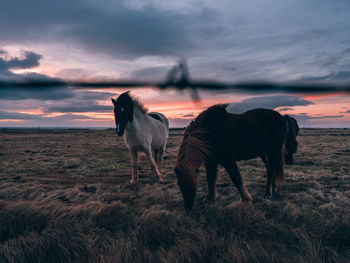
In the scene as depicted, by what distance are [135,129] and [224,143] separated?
9.45 feet

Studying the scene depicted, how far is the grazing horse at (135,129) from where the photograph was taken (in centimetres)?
495

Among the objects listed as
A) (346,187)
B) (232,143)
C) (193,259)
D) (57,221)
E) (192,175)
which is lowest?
(346,187)

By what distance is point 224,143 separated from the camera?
135 inches

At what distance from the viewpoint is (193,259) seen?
2.10m

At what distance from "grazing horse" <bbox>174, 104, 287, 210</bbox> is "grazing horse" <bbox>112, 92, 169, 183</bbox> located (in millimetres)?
2169

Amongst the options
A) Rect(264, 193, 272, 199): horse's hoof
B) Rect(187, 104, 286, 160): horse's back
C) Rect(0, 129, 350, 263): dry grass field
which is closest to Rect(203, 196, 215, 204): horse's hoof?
Rect(0, 129, 350, 263): dry grass field

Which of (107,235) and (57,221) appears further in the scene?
(57,221)

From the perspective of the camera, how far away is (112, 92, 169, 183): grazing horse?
16.3 feet

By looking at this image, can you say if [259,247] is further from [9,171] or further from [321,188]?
[9,171]

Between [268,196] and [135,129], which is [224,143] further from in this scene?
[135,129]

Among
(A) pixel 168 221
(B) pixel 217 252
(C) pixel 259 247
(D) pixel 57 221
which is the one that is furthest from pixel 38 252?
(C) pixel 259 247

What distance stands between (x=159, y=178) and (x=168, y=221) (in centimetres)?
305

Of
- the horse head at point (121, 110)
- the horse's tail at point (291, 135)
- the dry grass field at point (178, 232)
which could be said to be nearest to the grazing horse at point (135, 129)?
the horse head at point (121, 110)

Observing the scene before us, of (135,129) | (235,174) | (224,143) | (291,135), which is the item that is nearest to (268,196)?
(235,174)
